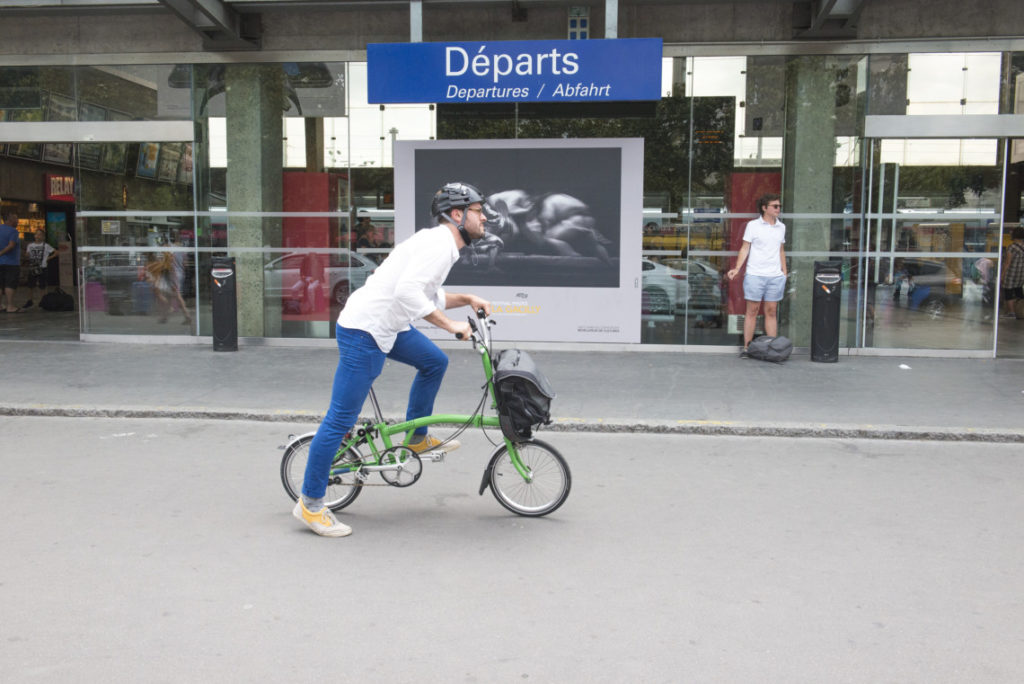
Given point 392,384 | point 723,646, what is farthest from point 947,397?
point 723,646

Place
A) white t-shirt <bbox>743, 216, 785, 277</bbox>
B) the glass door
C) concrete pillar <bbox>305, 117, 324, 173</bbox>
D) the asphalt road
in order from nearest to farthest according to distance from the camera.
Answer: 1. the asphalt road
2. white t-shirt <bbox>743, 216, 785, 277</bbox>
3. the glass door
4. concrete pillar <bbox>305, 117, 324, 173</bbox>

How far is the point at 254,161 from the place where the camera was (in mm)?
12250

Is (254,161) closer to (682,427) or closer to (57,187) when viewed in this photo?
(682,427)

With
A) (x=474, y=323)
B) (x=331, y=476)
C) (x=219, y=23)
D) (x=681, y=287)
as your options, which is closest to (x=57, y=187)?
(x=219, y=23)

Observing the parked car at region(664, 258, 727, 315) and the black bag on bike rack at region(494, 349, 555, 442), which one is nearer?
the black bag on bike rack at region(494, 349, 555, 442)

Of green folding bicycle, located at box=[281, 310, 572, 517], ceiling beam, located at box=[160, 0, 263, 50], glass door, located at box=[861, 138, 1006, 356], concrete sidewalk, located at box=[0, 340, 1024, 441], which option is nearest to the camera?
green folding bicycle, located at box=[281, 310, 572, 517]

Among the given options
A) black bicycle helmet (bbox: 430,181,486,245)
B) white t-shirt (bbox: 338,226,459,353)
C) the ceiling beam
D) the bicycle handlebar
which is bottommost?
the bicycle handlebar

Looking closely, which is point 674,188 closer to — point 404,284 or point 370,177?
point 370,177

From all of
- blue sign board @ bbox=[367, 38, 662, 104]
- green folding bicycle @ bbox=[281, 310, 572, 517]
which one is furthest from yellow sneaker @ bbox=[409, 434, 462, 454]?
blue sign board @ bbox=[367, 38, 662, 104]

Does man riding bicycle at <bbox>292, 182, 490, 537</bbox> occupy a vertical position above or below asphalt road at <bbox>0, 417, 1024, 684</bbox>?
above

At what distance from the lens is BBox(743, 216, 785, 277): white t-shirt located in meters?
11.1

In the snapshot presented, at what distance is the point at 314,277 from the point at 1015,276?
12434 mm

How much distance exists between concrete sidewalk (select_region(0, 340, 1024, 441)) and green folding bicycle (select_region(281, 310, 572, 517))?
2.41 meters

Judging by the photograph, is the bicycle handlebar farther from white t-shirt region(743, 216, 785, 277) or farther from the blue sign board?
white t-shirt region(743, 216, 785, 277)
